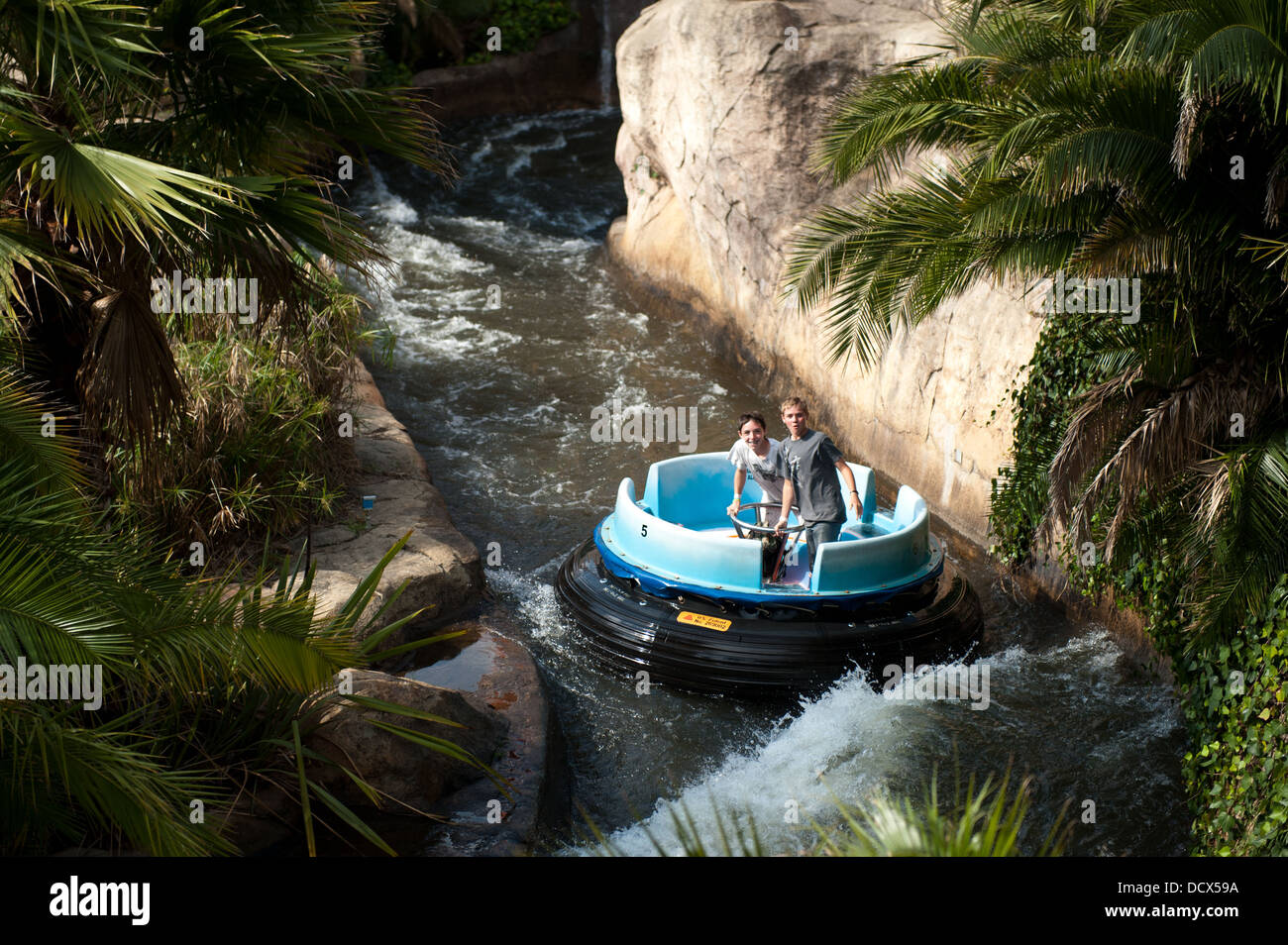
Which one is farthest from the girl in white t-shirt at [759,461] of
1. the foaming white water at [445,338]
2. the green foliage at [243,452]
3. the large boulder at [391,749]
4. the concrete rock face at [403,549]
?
the foaming white water at [445,338]

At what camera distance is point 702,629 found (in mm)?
7316

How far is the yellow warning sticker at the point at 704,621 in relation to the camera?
7.30 m

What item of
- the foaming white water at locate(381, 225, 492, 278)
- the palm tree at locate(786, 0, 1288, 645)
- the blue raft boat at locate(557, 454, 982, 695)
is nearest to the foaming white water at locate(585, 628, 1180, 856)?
the blue raft boat at locate(557, 454, 982, 695)

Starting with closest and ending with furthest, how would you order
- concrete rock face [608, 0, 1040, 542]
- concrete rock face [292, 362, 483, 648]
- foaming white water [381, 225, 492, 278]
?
concrete rock face [292, 362, 483, 648]
concrete rock face [608, 0, 1040, 542]
foaming white water [381, 225, 492, 278]

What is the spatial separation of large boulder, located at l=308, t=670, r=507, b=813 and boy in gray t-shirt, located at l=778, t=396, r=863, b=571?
101 inches

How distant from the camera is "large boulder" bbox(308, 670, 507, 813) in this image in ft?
18.4

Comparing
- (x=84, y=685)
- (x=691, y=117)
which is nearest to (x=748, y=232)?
(x=691, y=117)

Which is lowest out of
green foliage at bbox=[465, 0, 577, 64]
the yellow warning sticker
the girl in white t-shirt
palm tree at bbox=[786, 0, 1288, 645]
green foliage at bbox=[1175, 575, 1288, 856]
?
the yellow warning sticker

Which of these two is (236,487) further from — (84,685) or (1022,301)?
(1022,301)

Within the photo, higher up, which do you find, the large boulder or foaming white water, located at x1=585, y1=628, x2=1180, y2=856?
the large boulder

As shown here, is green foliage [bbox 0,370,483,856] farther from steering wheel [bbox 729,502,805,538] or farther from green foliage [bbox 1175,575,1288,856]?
green foliage [bbox 1175,575,1288,856]

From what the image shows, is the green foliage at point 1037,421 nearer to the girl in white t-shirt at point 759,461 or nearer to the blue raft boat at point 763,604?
the blue raft boat at point 763,604

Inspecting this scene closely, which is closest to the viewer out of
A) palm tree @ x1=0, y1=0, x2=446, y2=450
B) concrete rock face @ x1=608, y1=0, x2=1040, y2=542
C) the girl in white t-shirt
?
palm tree @ x1=0, y1=0, x2=446, y2=450

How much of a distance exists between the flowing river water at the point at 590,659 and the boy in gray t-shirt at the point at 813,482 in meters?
0.97
